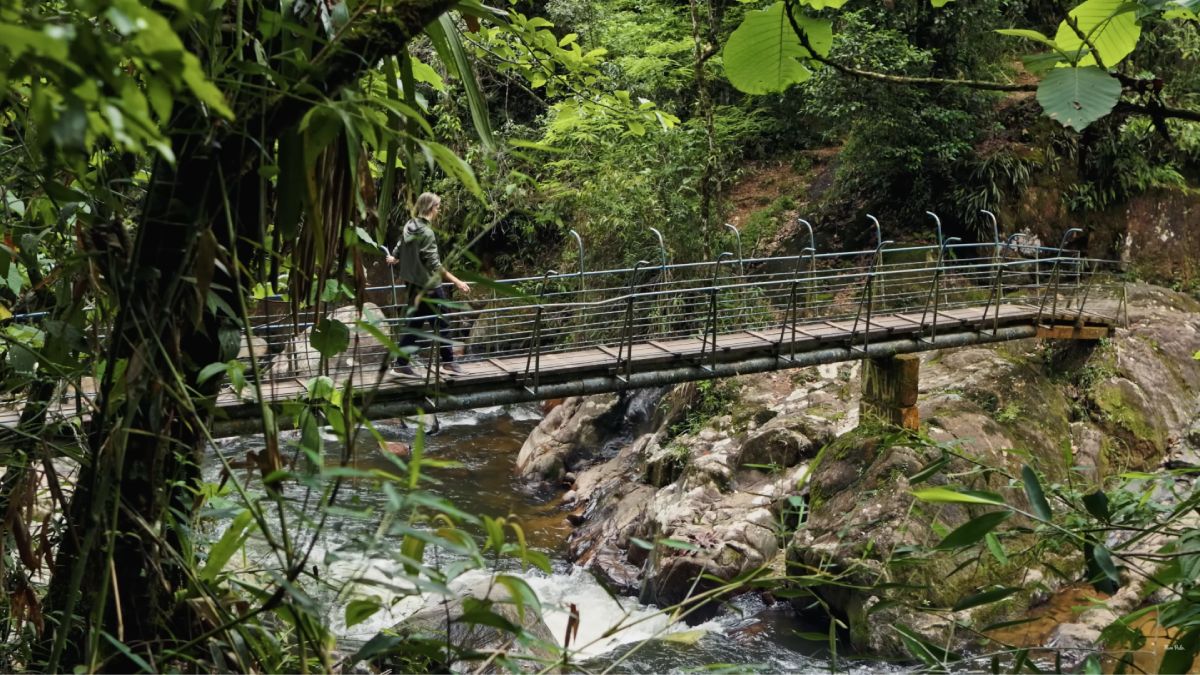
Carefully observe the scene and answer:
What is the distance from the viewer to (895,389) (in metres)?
8.16

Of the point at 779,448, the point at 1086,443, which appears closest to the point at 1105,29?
the point at 779,448

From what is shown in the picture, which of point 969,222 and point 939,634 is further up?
point 969,222

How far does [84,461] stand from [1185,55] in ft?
45.2

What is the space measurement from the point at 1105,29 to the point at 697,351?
5.76 metres

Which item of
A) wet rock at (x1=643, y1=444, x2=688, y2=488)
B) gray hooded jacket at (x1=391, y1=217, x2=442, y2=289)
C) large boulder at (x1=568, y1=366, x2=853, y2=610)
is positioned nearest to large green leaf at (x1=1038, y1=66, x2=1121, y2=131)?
gray hooded jacket at (x1=391, y1=217, x2=442, y2=289)

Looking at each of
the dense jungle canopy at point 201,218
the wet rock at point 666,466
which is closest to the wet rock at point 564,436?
the wet rock at point 666,466

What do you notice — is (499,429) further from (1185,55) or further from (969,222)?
(1185,55)

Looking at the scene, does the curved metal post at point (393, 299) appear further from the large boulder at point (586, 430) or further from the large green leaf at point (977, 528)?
the large boulder at point (586, 430)

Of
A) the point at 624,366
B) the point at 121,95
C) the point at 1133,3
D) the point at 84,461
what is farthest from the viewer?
the point at 624,366

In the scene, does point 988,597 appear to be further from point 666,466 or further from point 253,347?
point 666,466

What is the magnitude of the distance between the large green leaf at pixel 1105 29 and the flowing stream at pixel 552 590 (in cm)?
325

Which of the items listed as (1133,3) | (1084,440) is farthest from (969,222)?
(1133,3)

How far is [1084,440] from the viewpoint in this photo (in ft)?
29.9

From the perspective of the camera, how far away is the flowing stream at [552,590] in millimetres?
6559
